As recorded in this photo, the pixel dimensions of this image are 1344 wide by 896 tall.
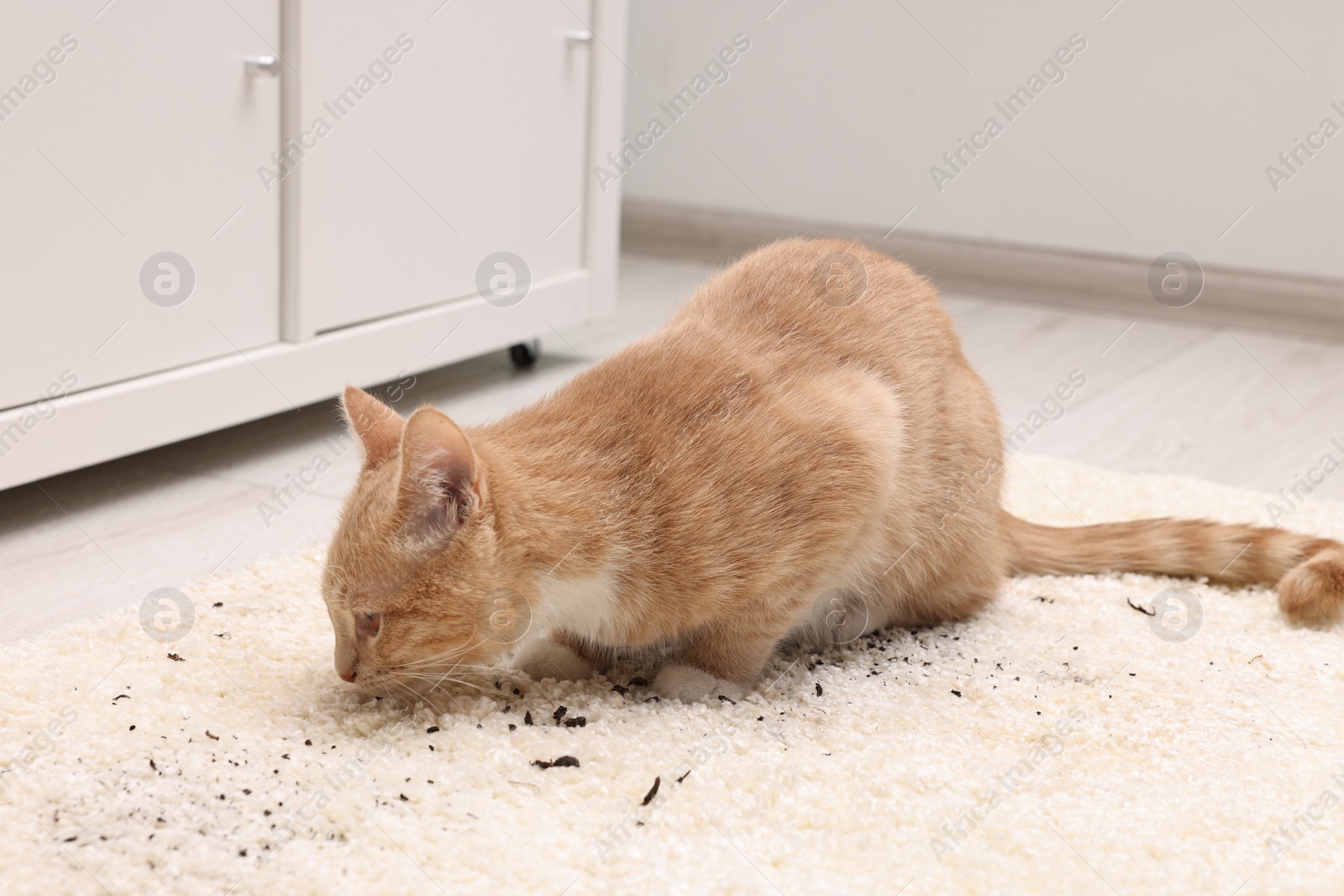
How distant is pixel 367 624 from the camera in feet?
4.14

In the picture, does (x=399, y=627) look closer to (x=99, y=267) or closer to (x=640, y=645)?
(x=640, y=645)

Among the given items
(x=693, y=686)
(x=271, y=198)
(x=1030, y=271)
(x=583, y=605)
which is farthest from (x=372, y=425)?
(x=1030, y=271)

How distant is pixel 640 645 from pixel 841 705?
0.24m

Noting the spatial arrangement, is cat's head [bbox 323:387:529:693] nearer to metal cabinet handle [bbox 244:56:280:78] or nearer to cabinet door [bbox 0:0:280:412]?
cabinet door [bbox 0:0:280:412]

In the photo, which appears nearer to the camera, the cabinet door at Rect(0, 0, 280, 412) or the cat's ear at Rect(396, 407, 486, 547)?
the cat's ear at Rect(396, 407, 486, 547)

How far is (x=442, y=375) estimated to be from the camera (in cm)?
279

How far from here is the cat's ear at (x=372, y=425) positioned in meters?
1.32

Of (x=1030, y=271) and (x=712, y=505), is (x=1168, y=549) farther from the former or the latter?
(x=1030, y=271)

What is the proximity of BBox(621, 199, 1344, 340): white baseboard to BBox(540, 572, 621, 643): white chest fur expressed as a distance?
2.09 metres

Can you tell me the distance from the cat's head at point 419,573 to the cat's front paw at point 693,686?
0.22 metres

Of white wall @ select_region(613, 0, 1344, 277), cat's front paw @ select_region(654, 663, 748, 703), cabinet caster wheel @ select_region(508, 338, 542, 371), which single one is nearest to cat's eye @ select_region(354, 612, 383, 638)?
cat's front paw @ select_region(654, 663, 748, 703)

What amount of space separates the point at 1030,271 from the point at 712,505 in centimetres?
262

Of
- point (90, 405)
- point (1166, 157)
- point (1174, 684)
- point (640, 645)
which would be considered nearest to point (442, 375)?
point (90, 405)

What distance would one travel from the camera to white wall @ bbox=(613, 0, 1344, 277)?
3.32m
